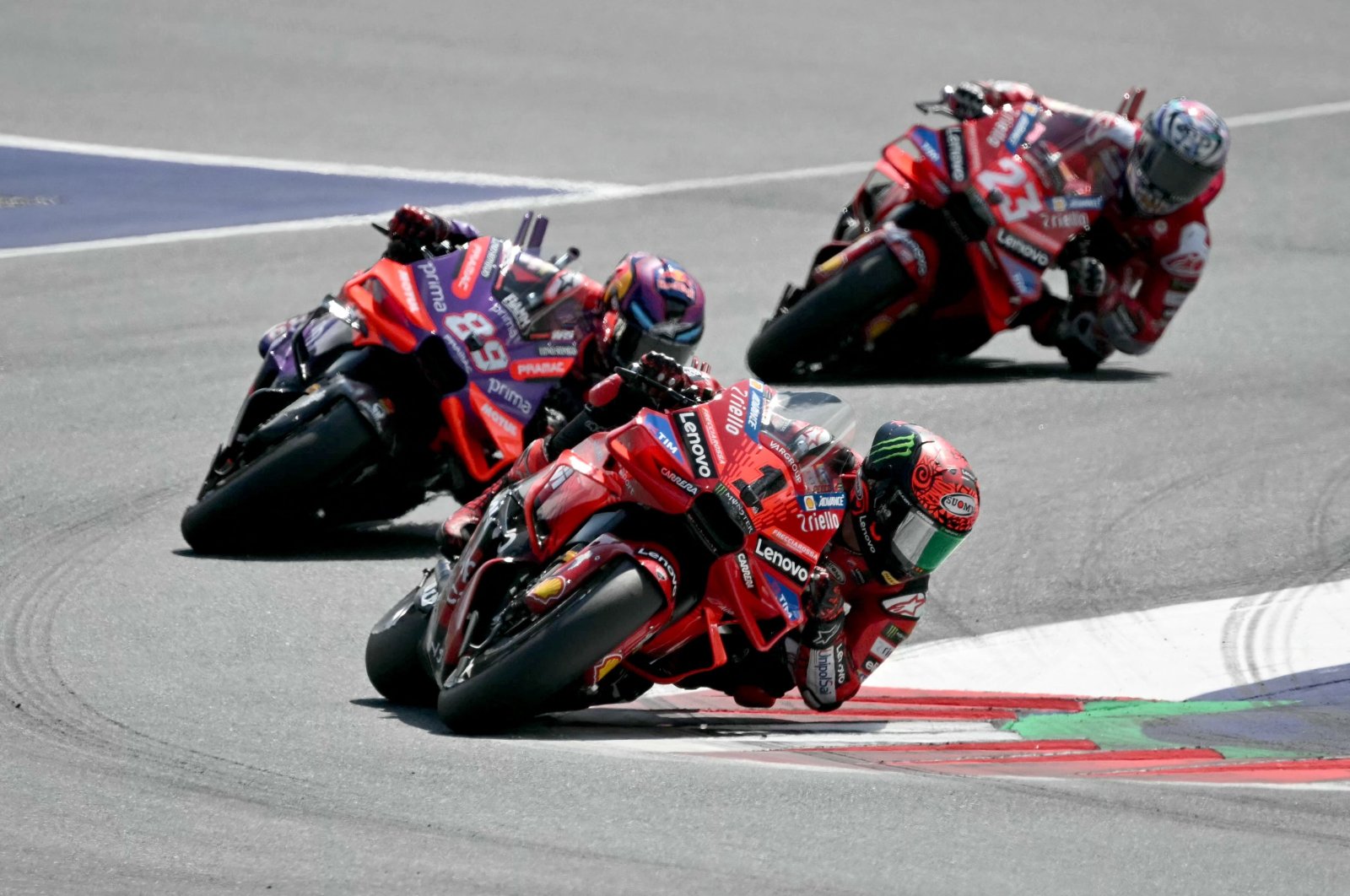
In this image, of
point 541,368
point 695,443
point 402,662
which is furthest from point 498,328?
point 695,443

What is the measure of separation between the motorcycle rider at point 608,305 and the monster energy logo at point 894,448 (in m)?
1.73

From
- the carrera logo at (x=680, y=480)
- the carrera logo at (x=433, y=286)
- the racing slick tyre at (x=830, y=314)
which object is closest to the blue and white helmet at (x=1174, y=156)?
the racing slick tyre at (x=830, y=314)

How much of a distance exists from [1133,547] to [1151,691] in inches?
71.9

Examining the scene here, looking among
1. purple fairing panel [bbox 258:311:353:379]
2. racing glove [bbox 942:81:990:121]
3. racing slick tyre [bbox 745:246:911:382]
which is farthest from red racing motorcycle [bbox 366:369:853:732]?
racing glove [bbox 942:81:990:121]

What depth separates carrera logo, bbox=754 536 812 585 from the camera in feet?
22.0

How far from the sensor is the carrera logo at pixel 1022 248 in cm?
1263

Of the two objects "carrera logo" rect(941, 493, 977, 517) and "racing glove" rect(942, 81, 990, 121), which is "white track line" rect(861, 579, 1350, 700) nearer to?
"carrera logo" rect(941, 493, 977, 517)

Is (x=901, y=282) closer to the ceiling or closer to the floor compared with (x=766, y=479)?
closer to the floor

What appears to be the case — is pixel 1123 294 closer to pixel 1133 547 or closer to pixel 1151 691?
pixel 1133 547

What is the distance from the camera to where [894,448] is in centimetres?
707

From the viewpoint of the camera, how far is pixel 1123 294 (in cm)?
1309

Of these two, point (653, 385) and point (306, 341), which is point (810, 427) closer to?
point (653, 385)

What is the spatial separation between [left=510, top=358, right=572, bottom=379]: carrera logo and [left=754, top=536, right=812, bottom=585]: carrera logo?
2.88 meters

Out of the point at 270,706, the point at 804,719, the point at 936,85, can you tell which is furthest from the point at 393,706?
the point at 936,85
